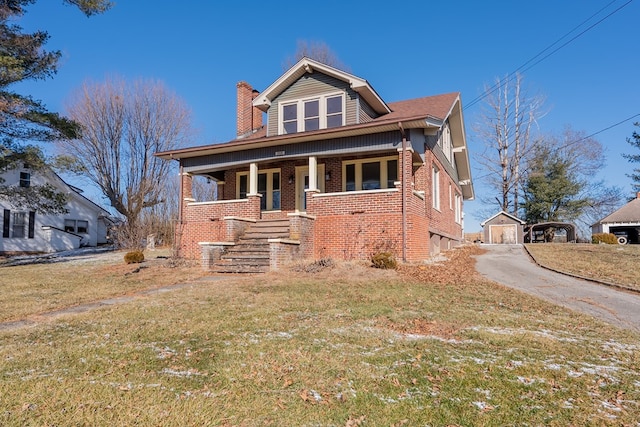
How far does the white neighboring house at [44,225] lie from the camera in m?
23.4

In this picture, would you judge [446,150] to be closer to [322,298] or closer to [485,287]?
[485,287]

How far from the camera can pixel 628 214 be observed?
2991 centimetres

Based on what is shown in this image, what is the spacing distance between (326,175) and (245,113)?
20.0 feet

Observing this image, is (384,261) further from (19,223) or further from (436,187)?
(19,223)

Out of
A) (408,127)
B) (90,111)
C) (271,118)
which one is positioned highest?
(90,111)

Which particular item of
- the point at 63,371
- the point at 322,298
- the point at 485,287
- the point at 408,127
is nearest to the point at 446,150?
the point at 408,127

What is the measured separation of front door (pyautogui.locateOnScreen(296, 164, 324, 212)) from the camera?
14.7 m

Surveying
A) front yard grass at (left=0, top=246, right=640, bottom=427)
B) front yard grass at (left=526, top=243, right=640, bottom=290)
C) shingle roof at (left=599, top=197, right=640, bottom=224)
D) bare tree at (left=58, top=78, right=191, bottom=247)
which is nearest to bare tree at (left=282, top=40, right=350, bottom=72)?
bare tree at (left=58, top=78, right=191, bottom=247)

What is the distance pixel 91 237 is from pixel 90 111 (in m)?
10.6

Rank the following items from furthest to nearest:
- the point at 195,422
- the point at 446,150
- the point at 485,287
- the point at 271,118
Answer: the point at 446,150, the point at 271,118, the point at 485,287, the point at 195,422

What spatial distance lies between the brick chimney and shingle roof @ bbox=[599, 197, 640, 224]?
2925cm

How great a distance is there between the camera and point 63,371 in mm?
3209

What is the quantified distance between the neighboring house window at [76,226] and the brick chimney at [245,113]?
17465 millimetres

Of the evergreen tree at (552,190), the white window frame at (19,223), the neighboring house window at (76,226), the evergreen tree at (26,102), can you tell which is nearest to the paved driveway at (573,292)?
the evergreen tree at (26,102)
